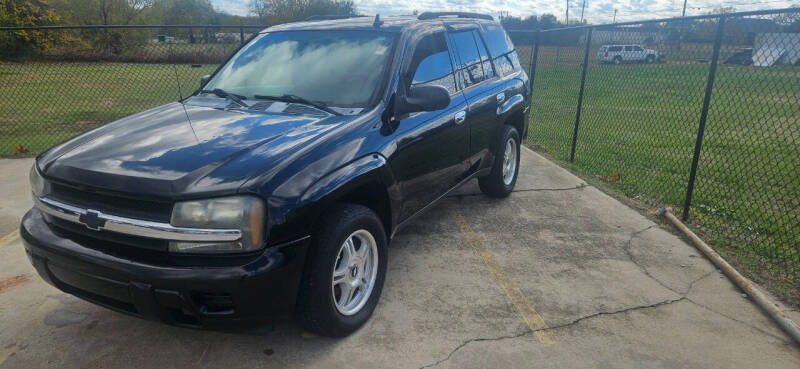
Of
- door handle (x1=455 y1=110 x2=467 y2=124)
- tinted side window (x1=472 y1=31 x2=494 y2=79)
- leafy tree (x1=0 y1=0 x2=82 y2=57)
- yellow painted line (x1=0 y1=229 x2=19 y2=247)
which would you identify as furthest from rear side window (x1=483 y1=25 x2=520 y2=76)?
leafy tree (x1=0 y1=0 x2=82 y2=57)

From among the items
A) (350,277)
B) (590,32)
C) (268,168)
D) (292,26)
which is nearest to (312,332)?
(350,277)

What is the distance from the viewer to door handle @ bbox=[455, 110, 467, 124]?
14.0ft

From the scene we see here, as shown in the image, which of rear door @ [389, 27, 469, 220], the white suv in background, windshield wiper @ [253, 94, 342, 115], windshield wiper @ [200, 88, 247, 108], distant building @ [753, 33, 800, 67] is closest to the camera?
windshield wiper @ [253, 94, 342, 115]

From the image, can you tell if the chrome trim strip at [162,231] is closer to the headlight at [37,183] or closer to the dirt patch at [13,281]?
the headlight at [37,183]

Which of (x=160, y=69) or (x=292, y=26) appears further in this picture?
(x=160, y=69)

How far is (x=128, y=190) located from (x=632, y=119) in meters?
11.0

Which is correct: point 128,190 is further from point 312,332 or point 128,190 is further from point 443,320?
point 443,320

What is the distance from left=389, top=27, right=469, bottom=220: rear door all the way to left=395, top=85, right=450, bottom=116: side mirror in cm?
8

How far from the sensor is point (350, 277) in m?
3.18

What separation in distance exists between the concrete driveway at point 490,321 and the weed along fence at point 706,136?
0.72m

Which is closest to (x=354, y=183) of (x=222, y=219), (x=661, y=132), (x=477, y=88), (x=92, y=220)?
(x=222, y=219)

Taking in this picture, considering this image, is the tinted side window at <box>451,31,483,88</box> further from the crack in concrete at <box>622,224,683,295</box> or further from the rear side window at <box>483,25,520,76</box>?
the crack in concrete at <box>622,224,683,295</box>

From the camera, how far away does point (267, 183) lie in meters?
2.49

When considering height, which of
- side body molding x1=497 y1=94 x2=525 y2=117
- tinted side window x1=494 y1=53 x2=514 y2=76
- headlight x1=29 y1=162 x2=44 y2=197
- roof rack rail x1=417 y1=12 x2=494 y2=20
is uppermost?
roof rack rail x1=417 y1=12 x2=494 y2=20
